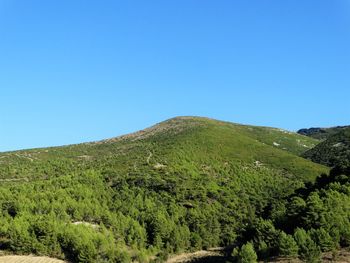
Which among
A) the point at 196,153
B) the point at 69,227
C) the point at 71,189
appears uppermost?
the point at 196,153

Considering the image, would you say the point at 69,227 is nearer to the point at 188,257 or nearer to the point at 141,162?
the point at 188,257

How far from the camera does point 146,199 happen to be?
136000 mm

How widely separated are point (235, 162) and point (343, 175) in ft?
188

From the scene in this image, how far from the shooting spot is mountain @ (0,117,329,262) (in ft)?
349

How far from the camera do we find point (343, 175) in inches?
4771

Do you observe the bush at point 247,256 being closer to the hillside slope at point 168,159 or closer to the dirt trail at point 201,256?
the dirt trail at point 201,256

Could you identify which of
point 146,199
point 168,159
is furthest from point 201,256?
point 168,159

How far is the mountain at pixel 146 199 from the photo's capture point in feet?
349

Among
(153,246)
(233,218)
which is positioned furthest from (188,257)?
(233,218)

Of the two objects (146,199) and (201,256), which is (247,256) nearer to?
(201,256)

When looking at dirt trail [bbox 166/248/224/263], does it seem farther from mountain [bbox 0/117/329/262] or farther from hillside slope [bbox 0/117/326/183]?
hillside slope [bbox 0/117/326/183]

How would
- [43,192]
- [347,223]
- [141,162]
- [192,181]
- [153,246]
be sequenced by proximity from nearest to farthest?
[347,223] < [153,246] < [43,192] < [192,181] < [141,162]

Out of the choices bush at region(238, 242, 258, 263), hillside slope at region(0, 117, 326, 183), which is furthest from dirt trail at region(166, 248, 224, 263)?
hillside slope at region(0, 117, 326, 183)

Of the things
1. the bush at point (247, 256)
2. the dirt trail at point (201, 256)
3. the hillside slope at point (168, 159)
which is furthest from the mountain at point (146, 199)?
the bush at point (247, 256)
